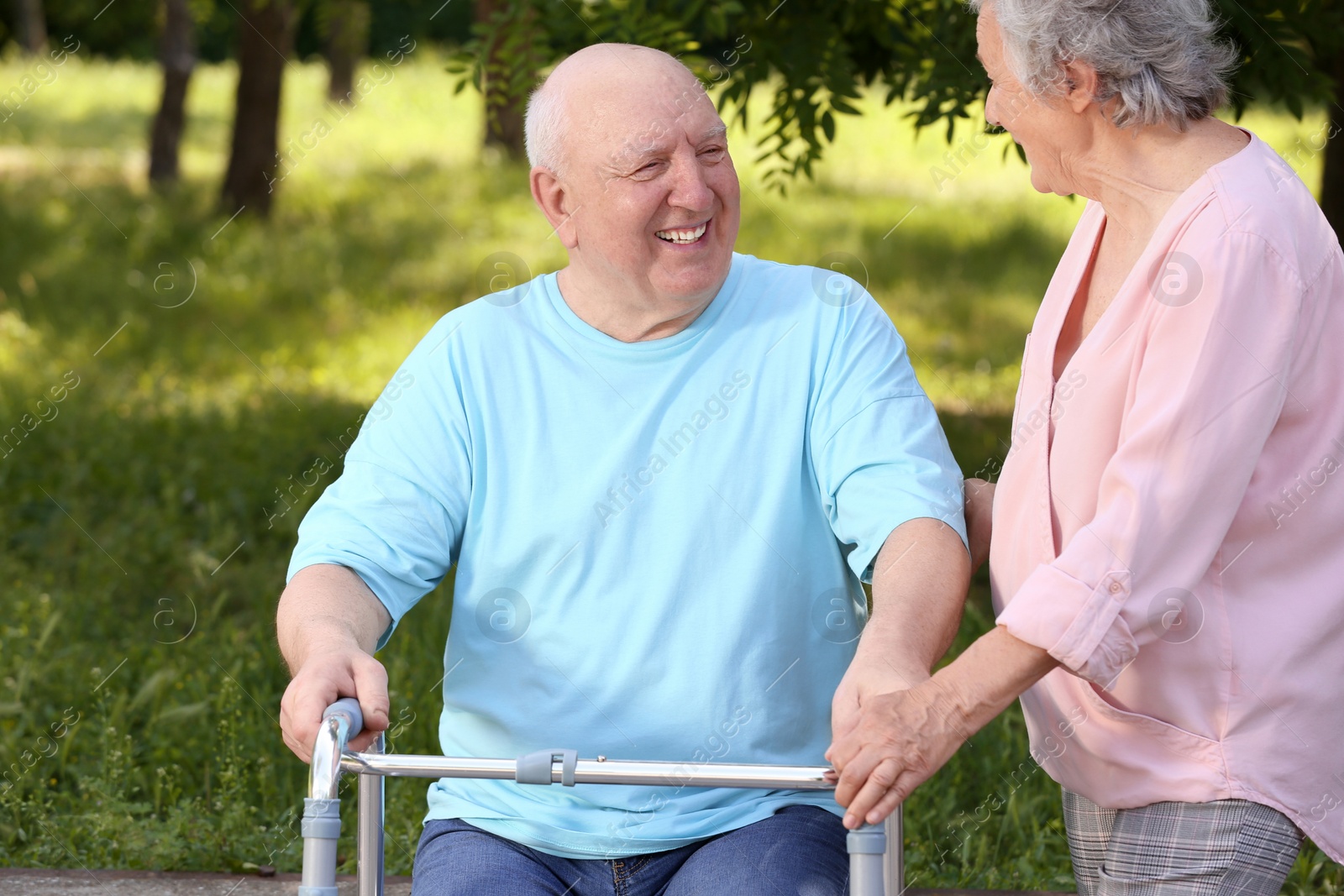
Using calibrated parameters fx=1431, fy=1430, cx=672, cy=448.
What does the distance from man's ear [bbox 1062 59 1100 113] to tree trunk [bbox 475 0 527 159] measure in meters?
1.29

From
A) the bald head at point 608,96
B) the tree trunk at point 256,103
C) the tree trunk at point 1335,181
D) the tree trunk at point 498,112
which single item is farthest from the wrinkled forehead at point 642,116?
the tree trunk at point 256,103

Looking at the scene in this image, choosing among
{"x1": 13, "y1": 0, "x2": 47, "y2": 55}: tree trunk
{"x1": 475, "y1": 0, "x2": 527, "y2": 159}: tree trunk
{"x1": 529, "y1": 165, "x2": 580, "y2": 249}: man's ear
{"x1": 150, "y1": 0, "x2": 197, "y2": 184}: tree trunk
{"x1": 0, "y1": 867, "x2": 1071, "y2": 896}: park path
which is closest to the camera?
{"x1": 529, "y1": 165, "x2": 580, "y2": 249}: man's ear

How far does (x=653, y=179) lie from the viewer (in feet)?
7.72

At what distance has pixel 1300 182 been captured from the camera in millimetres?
1893

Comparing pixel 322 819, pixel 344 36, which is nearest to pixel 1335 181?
pixel 322 819

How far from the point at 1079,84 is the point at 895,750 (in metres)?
0.94

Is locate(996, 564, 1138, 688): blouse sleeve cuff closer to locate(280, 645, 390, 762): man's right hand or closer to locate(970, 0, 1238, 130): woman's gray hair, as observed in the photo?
locate(970, 0, 1238, 130): woman's gray hair

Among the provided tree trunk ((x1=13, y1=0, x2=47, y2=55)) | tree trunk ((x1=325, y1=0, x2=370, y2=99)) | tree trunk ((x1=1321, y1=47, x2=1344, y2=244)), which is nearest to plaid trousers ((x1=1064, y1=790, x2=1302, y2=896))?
tree trunk ((x1=1321, y1=47, x2=1344, y2=244))

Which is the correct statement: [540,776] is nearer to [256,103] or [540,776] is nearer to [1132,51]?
[1132,51]

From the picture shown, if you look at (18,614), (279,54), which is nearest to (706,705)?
(18,614)

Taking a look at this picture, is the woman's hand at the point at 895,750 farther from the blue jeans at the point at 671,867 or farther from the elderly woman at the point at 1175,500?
the blue jeans at the point at 671,867

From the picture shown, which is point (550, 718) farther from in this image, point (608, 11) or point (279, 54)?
point (279, 54)

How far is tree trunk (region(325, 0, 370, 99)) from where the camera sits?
28.7 feet

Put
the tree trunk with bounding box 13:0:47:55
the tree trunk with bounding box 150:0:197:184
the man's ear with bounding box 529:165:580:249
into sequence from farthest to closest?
the tree trunk with bounding box 13:0:47:55
the tree trunk with bounding box 150:0:197:184
the man's ear with bounding box 529:165:580:249
